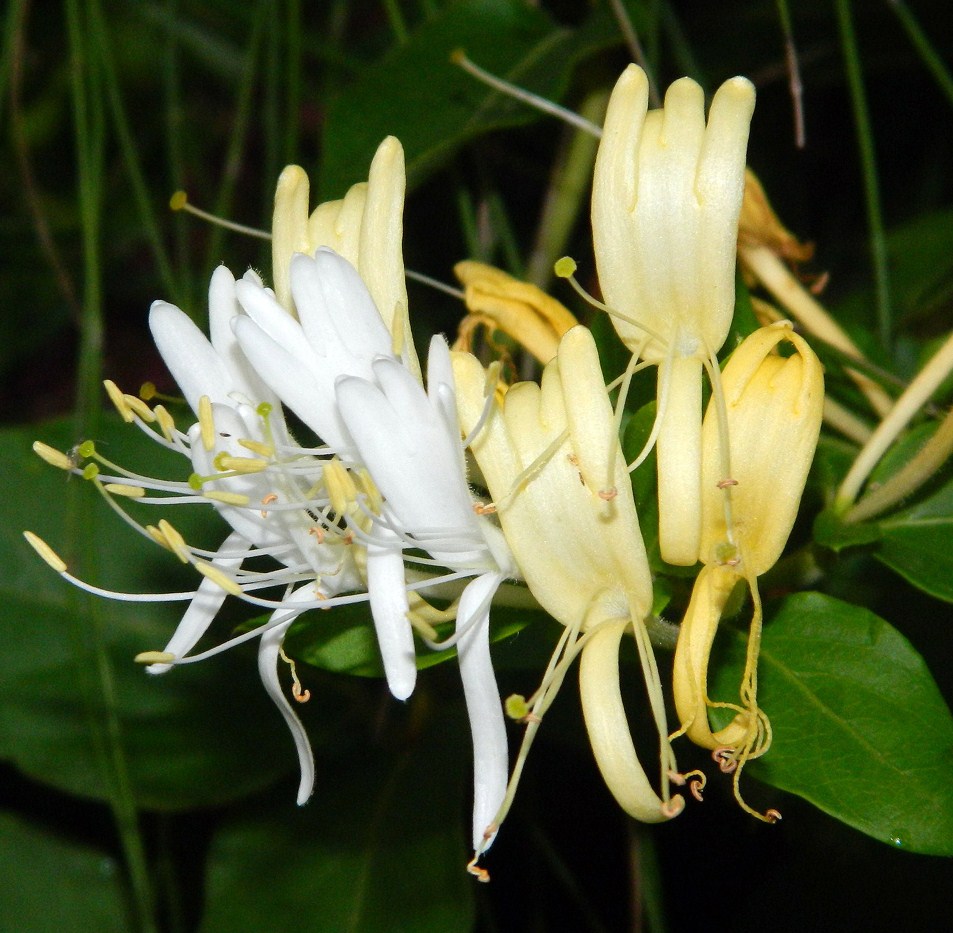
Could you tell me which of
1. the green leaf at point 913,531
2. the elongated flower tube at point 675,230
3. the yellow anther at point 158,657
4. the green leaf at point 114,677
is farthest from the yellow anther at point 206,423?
the green leaf at point 114,677

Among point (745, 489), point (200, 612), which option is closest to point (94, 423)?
point (200, 612)

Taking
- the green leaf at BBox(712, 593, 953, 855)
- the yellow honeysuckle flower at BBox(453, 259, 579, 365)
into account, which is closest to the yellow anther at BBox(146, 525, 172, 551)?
the yellow honeysuckle flower at BBox(453, 259, 579, 365)

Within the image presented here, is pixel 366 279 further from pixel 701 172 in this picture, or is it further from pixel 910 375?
pixel 910 375

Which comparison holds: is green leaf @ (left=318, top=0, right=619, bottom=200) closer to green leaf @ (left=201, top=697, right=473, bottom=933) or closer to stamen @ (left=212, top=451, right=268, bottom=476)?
stamen @ (left=212, top=451, right=268, bottom=476)

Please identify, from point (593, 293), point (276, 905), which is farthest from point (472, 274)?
point (276, 905)

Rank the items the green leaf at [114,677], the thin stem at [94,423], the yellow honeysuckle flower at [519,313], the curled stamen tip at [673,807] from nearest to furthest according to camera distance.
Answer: the curled stamen tip at [673,807], the yellow honeysuckle flower at [519,313], the thin stem at [94,423], the green leaf at [114,677]

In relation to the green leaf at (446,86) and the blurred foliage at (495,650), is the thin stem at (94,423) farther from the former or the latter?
the green leaf at (446,86)

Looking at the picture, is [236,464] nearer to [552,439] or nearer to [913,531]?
[552,439]
